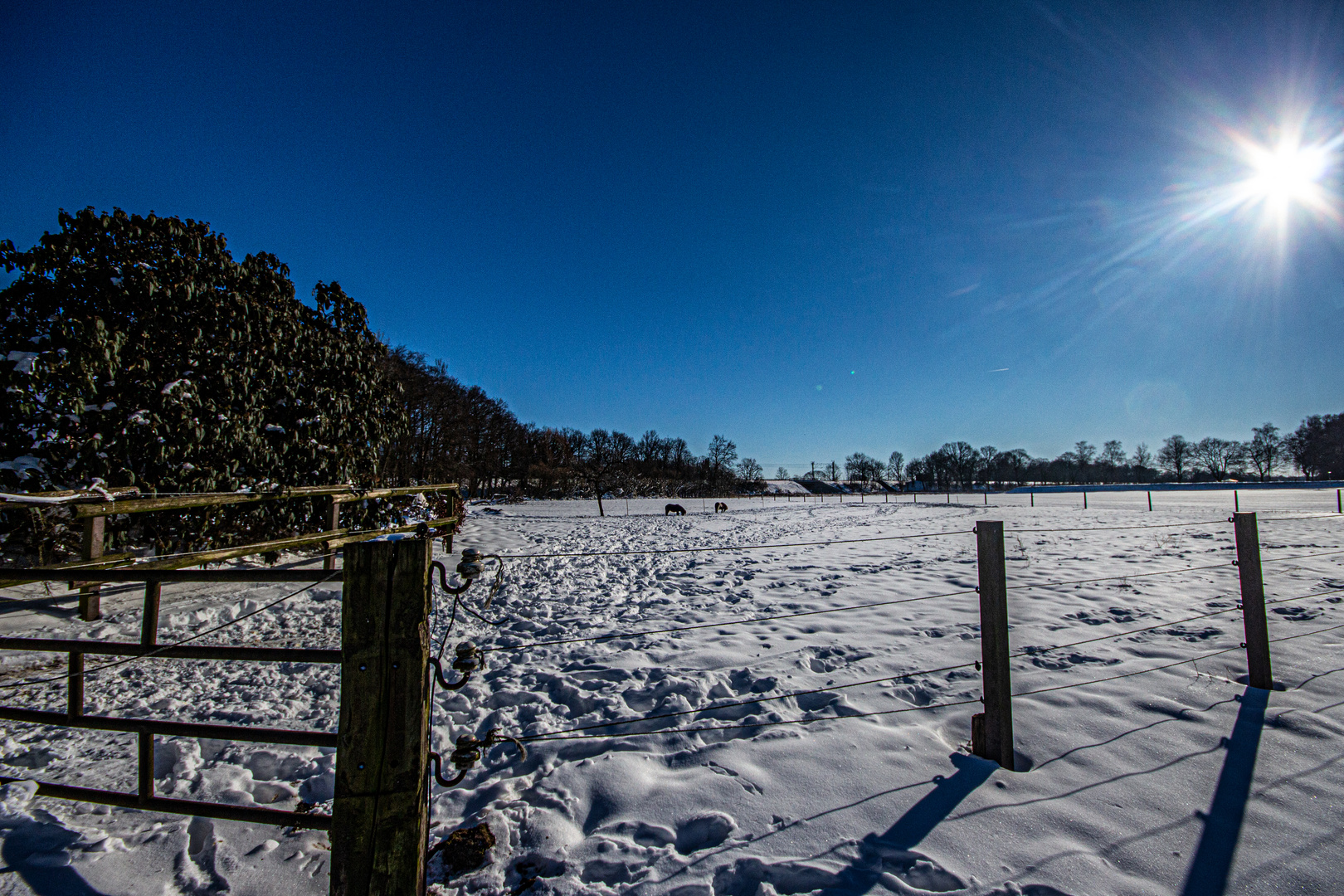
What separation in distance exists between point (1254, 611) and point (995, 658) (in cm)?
243

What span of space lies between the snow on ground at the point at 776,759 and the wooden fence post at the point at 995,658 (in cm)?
13

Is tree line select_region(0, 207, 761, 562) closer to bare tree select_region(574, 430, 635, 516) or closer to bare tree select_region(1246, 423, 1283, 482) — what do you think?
bare tree select_region(574, 430, 635, 516)

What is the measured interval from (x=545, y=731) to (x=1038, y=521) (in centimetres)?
1918

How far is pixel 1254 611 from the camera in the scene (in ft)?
12.1

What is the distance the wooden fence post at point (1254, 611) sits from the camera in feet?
12.0

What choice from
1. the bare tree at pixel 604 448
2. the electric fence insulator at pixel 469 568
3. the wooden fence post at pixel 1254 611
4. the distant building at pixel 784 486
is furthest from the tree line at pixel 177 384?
the distant building at pixel 784 486

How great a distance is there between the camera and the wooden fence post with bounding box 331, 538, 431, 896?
176cm

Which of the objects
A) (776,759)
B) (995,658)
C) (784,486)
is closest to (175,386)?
(776,759)


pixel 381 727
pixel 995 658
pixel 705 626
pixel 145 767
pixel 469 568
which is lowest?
pixel 145 767

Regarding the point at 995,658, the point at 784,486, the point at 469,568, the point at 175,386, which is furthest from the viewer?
the point at 784,486

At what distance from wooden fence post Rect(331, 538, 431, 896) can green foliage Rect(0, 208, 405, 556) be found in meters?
7.05

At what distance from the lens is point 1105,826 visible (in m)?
2.33

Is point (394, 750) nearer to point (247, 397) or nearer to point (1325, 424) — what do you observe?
point (247, 397)

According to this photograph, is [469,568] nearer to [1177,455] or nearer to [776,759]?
[776,759]
